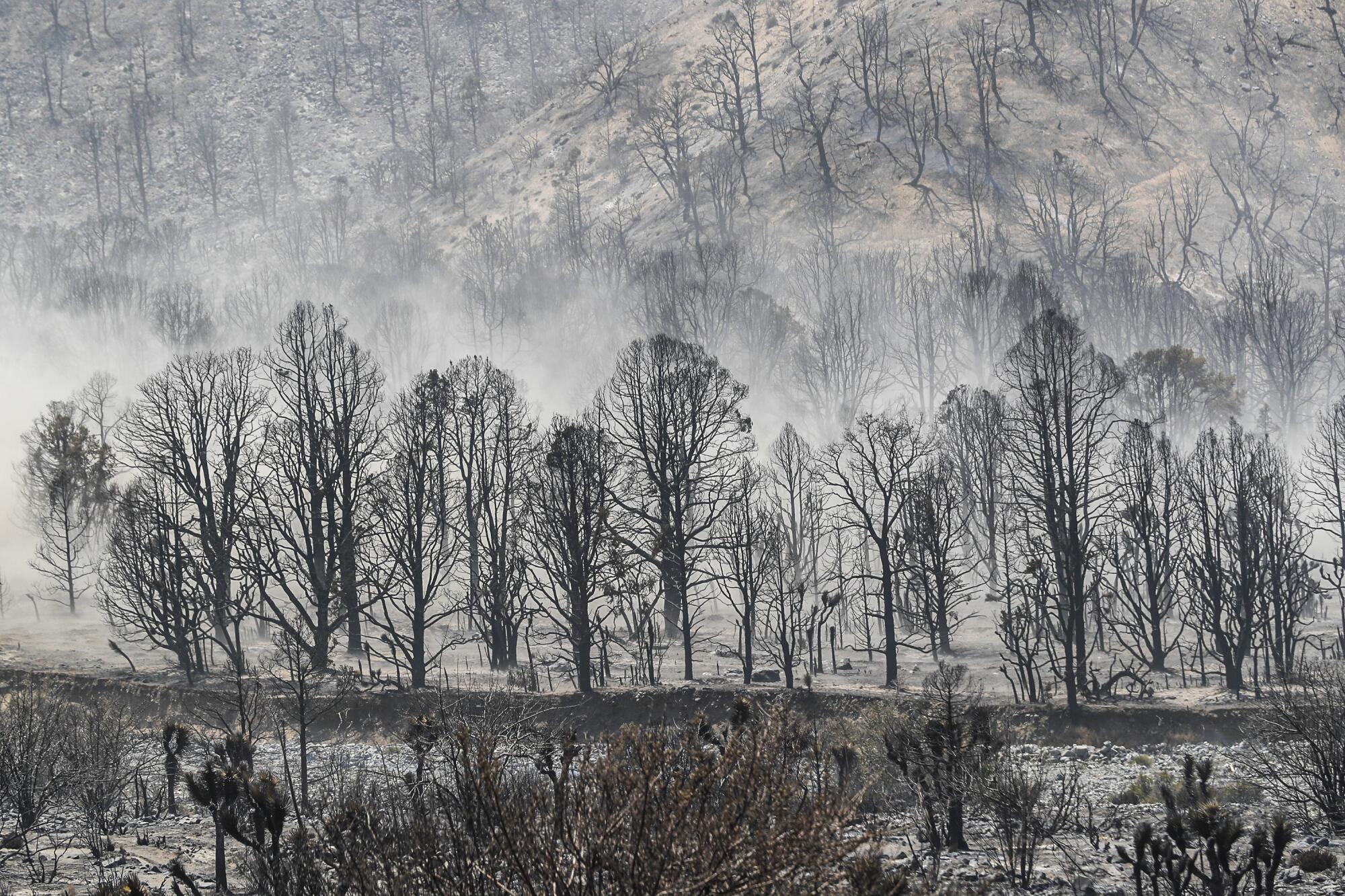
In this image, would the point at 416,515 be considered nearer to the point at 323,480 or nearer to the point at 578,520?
the point at 323,480

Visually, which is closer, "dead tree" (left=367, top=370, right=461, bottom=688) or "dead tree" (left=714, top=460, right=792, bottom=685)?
"dead tree" (left=367, top=370, right=461, bottom=688)

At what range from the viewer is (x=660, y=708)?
118 feet

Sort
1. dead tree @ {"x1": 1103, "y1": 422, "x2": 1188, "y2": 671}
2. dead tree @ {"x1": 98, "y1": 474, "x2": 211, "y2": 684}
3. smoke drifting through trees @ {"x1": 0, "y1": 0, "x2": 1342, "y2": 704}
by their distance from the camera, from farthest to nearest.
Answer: smoke drifting through trees @ {"x1": 0, "y1": 0, "x2": 1342, "y2": 704}
dead tree @ {"x1": 1103, "y1": 422, "x2": 1188, "y2": 671}
dead tree @ {"x1": 98, "y1": 474, "x2": 211, "y2": 684}

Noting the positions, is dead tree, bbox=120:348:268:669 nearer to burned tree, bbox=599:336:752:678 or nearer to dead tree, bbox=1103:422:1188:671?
burned tree, bbox=599:336:752:678

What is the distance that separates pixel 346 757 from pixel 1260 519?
102 feet

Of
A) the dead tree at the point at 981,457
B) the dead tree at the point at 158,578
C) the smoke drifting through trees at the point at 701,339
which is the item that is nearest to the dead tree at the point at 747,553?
the smoke drifting through trees at the point at 701,339

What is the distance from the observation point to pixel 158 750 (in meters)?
33.2

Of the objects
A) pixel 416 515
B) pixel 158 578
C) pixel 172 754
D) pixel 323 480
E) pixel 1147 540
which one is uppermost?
pixel 323 480

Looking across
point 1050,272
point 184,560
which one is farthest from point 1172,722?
point 1050,272

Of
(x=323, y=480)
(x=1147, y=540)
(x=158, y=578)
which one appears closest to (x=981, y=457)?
(x=1147, y=540)

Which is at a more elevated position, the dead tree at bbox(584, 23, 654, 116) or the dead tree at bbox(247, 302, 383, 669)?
the dead tree at bbox(584, 23, 654, 116)

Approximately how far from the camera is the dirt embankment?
3381 cm

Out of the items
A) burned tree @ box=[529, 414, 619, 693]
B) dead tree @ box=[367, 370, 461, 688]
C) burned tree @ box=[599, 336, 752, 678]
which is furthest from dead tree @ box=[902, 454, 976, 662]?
dead tree @ box=[367, 370, 461, 688]

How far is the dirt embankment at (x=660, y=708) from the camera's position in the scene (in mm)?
33812
